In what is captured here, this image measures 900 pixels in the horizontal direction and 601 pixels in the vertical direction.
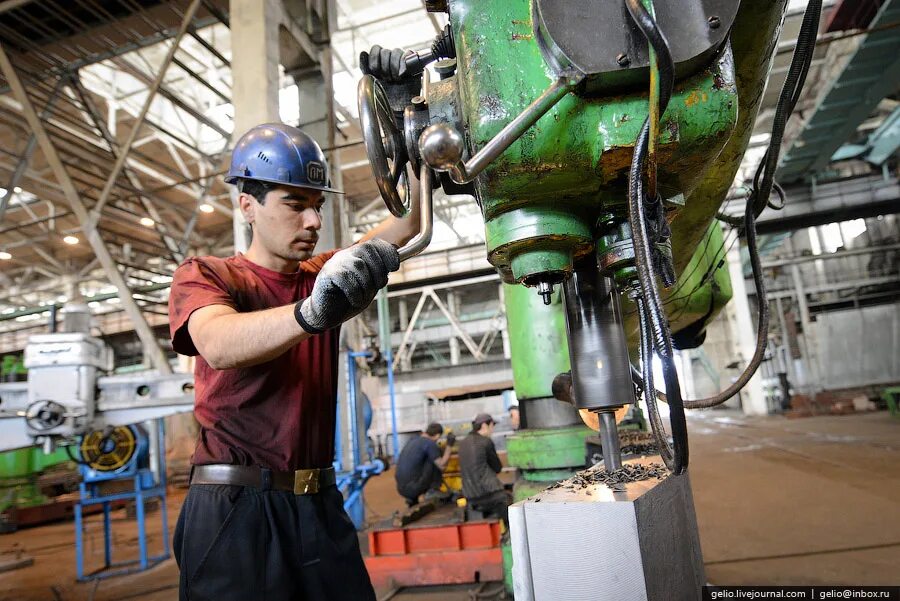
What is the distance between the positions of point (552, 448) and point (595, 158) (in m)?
1.24

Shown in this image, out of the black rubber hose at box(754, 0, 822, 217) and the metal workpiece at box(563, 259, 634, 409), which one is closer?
the black rubber hose at box(754, 0, 822, 217)

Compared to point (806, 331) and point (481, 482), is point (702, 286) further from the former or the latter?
point (806, 331)

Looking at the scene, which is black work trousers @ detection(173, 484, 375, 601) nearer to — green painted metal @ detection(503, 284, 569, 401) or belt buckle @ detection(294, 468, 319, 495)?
belt buckle @ detection(294, 468, 319, 495)

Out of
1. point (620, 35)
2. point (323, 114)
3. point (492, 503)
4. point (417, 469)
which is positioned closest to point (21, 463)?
point (417, 469)

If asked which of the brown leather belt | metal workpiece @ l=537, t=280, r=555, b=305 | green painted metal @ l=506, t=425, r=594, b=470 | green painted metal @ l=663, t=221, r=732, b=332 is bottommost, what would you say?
green painted metal @ l=506, t=425, r=594, b=470

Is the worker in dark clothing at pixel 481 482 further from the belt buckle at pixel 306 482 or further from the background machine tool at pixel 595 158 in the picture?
the background machine tool at pixel 595 158

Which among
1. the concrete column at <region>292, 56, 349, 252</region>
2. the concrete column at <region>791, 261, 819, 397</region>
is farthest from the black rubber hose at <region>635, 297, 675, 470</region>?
the concrete column at <region>791, 261, 819, 397</region>

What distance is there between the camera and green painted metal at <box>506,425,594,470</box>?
67.1 inches

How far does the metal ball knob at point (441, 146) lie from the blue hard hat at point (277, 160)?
70 cm

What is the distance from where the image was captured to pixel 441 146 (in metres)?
0.56

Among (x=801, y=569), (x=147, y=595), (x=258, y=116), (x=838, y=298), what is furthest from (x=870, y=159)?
(x=147, y=595)

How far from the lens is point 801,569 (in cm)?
227

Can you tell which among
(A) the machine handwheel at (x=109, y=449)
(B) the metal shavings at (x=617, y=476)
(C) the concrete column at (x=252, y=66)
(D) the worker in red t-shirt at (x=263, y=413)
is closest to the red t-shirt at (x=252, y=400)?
(D) the worker in red t-shirt at (x=263, y=413)

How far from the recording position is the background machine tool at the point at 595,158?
0.63 m
